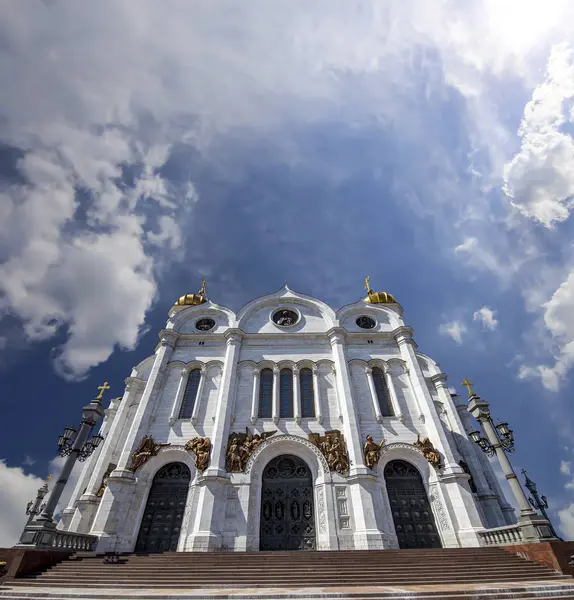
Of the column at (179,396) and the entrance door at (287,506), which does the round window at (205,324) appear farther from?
the entrance door at (287,506)

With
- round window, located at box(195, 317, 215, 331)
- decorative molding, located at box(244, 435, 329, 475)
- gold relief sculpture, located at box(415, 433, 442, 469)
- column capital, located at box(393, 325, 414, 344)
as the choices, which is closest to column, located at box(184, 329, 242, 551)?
decorative molding, located at box(244, 435, 329, 475)

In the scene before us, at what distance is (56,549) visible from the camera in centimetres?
1141

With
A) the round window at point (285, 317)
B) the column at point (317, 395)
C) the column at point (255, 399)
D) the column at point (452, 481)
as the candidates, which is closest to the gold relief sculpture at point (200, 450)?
the column at point (255, 399)

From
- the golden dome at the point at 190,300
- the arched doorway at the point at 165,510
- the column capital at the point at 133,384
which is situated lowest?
the arched doorway at the point at 165,510

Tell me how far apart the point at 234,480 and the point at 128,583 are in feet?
21.5

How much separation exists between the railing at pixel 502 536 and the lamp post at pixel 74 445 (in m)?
17.0

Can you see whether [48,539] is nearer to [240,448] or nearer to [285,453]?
[240,448]

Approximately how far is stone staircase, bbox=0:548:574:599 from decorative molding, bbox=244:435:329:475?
14.6 ft

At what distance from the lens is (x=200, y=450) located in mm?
16266

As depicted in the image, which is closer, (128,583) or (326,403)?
(128,583)

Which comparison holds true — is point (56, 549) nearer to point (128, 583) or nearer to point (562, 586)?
point (128, 583)

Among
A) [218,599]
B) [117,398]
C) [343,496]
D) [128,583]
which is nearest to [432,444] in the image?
[343,496]

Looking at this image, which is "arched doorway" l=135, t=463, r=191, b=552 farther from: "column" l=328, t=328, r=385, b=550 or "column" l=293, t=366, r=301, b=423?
"column" l=328, t=328, r=385, b=550

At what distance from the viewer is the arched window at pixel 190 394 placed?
60.8 feet
